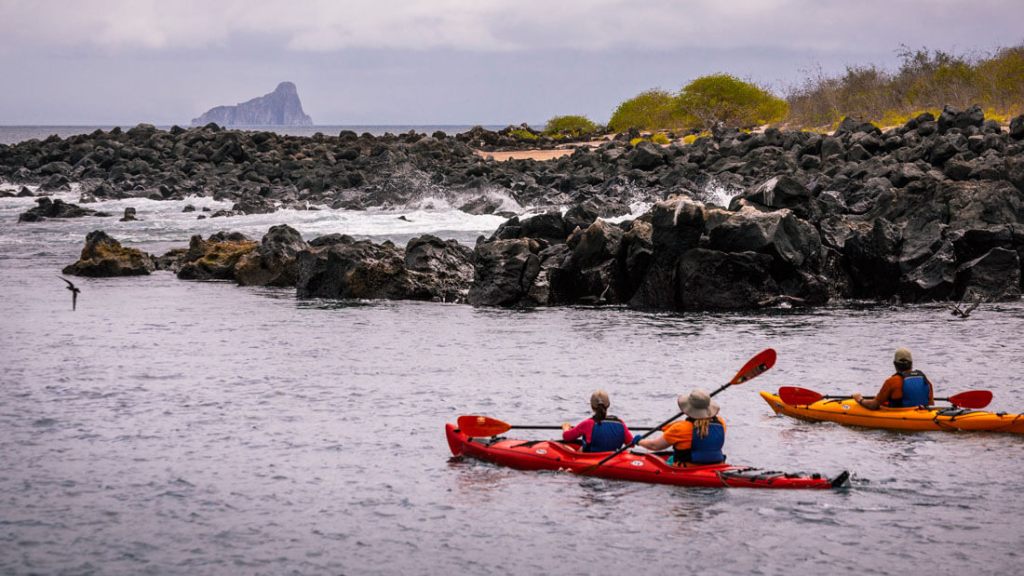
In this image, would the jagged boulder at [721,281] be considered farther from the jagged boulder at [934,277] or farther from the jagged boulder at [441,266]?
the jagged boulder at [441,266]

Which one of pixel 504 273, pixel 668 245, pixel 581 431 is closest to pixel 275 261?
pixel 504 273

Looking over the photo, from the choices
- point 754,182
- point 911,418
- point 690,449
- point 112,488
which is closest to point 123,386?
point 112,488

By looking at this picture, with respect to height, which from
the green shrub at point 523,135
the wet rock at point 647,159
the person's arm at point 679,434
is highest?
the green shrub at point 523,135

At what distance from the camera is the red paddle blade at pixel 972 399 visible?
15.1 m

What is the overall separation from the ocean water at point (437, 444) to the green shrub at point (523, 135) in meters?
55.8

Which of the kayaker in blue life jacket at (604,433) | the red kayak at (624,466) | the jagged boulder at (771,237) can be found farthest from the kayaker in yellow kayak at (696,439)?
the jagged boulder at (771,237)

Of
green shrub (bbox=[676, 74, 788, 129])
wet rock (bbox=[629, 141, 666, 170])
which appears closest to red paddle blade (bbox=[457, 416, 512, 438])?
wet rock (bbox=[629, 141, 666, 170])

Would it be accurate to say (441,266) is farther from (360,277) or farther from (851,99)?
(851,99)

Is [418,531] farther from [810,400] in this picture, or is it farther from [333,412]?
[810,400]

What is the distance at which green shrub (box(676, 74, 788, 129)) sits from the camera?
72.2 m

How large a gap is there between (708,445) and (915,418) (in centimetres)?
384

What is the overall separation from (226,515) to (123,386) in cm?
723

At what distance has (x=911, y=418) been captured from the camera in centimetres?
1502

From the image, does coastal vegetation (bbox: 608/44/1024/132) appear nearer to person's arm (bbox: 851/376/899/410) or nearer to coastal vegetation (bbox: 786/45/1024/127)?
coastal vegetation (bbox: 786/45/1024/127)
